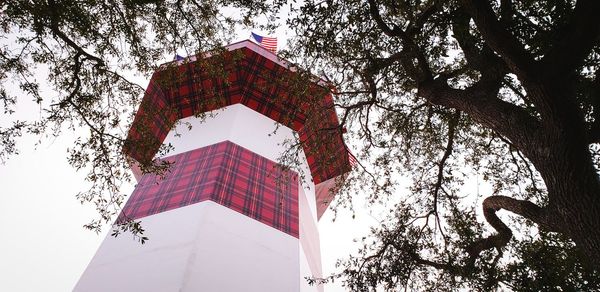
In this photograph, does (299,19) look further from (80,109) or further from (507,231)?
(507,231)

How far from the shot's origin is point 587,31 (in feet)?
11.3

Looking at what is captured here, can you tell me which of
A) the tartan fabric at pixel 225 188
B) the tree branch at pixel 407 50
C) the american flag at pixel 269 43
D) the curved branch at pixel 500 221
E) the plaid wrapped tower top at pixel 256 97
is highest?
the american flag at pixel 269 43

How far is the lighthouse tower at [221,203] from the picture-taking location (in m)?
7.00

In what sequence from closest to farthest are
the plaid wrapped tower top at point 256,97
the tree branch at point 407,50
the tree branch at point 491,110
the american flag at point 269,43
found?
the tree branch at point 491,110
the tree branch at point 407,50
the plaid wrapped tower top at point 256,97
the american flag at point 269,43

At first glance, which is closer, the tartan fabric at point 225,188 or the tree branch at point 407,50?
the tree branch at point 407,50

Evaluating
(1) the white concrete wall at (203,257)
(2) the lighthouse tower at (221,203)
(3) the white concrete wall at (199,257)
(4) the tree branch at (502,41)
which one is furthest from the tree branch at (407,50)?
(3) the white concrete wall at (199,257)

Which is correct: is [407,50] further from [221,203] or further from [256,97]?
[256,97]

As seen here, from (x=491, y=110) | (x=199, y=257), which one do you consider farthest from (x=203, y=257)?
(x=491, y=110)

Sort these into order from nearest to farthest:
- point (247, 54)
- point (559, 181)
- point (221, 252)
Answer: point (559, 181)
point (221, 252)
point (247, 54)

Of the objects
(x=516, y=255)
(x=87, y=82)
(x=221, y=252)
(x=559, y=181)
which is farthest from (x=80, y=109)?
(x=516, y=255)

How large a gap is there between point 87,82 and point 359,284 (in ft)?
18.5

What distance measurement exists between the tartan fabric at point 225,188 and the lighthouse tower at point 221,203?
3 centimetres

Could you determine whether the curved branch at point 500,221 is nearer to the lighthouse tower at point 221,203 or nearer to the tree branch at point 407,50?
the tree branch at point 407,50

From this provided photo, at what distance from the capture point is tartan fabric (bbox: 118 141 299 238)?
8.67m
